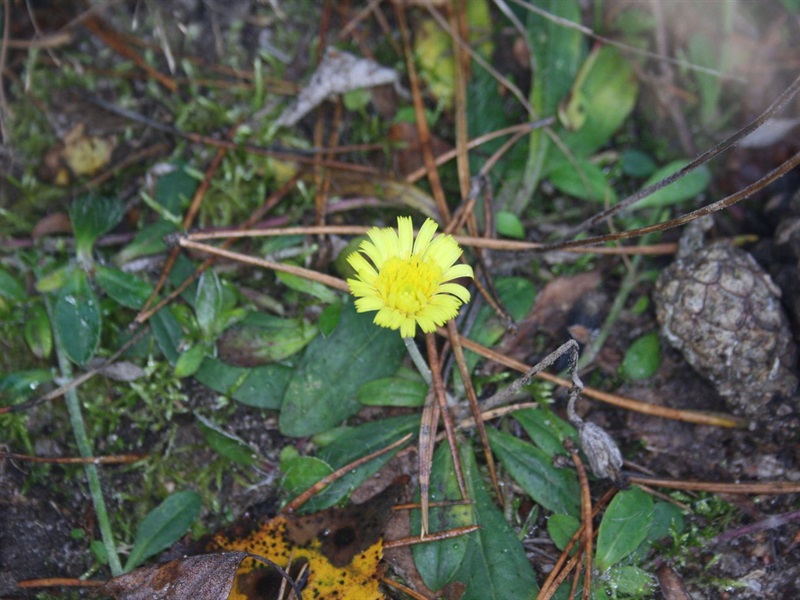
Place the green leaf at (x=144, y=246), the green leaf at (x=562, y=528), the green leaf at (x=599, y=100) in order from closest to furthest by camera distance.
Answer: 1. the green leaf at (x=562, y=528)
2. the green leaf at (x=144, y=246)
3. the green leaf at (x=599, y=100)

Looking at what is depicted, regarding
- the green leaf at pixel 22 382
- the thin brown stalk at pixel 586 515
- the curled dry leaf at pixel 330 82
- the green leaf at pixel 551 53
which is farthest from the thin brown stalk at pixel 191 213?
the thin brown stalk at pixel 586 515

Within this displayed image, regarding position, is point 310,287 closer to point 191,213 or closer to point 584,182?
point 191,213

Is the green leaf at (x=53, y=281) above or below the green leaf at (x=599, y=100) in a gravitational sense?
below

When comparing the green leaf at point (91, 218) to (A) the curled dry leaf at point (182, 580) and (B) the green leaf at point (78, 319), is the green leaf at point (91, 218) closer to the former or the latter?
(B) the green leaf at point (78, 319)

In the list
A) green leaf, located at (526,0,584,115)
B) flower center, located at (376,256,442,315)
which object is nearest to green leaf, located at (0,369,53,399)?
flower center, located at (376,256,442,315)

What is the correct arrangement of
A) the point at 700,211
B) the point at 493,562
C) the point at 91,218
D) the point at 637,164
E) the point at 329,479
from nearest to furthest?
the point at 700,211
the point at 493,562
the point at 329,479
the point at 91,218
the point at 637,164

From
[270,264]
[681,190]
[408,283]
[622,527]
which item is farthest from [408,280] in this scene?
[681,190]
